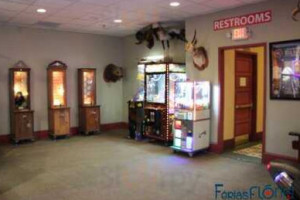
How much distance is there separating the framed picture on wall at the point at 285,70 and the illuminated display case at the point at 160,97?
2203 mm

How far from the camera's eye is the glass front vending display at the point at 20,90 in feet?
23.6

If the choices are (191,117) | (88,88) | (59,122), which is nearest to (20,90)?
(59,122)

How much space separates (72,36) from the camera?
827 cm

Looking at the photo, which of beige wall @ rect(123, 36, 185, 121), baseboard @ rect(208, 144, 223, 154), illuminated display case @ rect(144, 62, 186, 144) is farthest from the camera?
beige wall @ rect(123, 36, 185, 121)

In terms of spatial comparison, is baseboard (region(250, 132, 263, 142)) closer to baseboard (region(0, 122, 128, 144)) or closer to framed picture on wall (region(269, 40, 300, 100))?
framed picture on wall (region(269, 40, 300, 100))

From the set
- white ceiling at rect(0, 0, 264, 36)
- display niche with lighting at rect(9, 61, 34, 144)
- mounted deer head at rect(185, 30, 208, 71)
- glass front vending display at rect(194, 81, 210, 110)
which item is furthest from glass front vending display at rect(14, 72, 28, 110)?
glass front vending display at rect(194, 81, 210, 110)

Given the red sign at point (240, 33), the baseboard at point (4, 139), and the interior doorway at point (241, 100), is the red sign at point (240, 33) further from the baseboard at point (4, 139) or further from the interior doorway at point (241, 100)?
the baseboard at point (4, 139)

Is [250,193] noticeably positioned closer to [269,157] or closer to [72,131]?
[269,157]

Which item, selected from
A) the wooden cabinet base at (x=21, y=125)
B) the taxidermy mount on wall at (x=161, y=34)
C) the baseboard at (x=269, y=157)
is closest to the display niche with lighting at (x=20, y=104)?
the wooden cabinet base at (x=21, y=125)

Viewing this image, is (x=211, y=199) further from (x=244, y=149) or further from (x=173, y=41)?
(x=173, y=41)

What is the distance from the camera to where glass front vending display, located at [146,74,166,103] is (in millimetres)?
6898

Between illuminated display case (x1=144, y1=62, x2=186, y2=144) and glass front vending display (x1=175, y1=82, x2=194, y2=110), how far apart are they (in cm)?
43

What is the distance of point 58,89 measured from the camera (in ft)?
25.8

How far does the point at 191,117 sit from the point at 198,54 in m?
1.43
